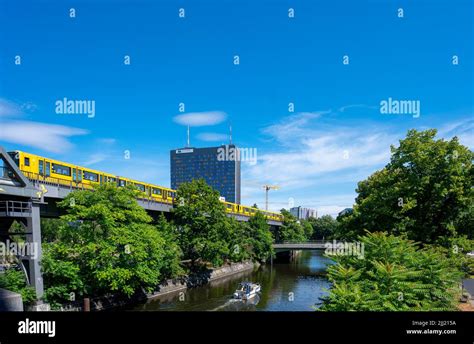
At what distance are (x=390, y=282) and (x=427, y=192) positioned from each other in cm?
1261

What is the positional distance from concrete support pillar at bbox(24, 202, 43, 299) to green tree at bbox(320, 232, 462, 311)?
62.3ft

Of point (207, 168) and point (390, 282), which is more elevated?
point (207, 168)

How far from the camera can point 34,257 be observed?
22.7 meters

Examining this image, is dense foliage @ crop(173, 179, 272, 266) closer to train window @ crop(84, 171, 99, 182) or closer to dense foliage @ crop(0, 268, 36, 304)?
train window @ crop(84, 171, 99, 182)

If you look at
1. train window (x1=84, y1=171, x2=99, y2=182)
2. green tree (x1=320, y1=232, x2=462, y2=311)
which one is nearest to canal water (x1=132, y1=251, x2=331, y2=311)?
green tree (x1=320, y1=232, x2=462, y2=311)

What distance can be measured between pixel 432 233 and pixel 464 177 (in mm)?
4093

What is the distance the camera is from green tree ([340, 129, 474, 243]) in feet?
70.8

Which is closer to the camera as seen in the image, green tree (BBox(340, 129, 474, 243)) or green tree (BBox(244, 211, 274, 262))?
green tree (BBox(340, 129, 474, 243))

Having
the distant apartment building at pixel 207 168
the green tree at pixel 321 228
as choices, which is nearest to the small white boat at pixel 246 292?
the green tree at pixel 321 228

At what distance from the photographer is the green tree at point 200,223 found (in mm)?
38531

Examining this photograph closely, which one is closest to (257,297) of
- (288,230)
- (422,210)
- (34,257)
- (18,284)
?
(422,210)

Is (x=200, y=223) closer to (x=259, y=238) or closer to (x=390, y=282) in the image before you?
(x=259, y=238)

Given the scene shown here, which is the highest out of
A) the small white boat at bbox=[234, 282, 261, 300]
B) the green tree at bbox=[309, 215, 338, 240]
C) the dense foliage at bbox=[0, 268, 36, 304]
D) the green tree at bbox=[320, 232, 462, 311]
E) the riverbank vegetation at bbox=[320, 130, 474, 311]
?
the riverbank vegetation at bbox=[320, 130, 474, 311]
